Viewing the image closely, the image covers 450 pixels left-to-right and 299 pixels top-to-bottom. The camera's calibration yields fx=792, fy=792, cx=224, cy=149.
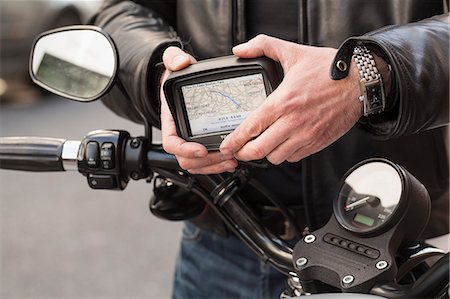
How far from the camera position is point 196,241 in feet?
5.48

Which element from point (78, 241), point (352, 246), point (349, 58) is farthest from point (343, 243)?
point (78, 241)

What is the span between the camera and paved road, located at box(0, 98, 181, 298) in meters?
3.82

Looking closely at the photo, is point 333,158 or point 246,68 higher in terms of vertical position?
point 246,68

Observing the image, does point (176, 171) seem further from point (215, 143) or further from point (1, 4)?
point (1, 4)

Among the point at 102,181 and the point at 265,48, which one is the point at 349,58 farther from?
the point at 102,181

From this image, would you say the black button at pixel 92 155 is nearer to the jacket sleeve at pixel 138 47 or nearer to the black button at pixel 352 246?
the jacket sleeve at pixel 138 47

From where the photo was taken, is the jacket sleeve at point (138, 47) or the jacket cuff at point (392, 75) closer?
the jacket cuff at point (392, 75)

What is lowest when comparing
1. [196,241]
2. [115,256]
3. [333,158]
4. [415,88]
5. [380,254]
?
[115,256]

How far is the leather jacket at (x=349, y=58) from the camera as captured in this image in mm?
1099

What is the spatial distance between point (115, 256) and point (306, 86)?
3.18 metres

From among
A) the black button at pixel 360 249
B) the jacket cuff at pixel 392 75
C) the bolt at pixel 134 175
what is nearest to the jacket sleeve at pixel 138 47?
the bolt at pixel 134 175

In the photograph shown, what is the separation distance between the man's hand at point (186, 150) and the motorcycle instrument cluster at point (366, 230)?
18 cm

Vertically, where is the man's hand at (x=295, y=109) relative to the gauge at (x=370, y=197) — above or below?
above

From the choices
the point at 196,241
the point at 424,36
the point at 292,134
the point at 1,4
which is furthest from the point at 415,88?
the point at 1,4
